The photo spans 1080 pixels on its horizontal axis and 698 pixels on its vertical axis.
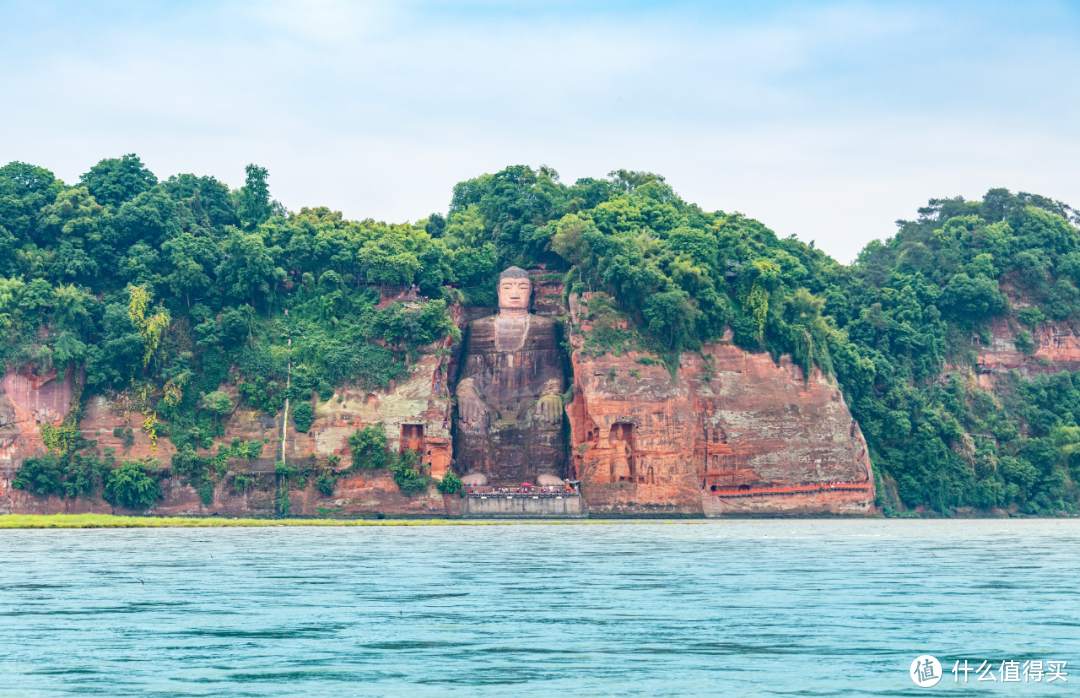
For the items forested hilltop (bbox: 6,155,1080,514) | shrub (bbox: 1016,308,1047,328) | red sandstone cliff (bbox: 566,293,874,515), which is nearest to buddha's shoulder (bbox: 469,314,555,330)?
forested hilltop (bbox: 6,155,1080,514)

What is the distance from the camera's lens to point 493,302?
302 feet

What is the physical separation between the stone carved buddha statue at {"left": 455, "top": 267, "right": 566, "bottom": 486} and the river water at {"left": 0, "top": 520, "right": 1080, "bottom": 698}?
122 ft

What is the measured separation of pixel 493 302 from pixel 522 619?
66.7 metres

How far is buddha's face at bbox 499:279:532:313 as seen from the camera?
89.3 meters

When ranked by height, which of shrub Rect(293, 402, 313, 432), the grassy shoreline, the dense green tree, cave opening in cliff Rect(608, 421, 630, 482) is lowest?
the grassy shoreline

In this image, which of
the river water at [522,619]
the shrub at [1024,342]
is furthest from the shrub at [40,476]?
the shrub at [1024,342]

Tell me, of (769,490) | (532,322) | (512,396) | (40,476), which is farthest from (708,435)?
(40,476)

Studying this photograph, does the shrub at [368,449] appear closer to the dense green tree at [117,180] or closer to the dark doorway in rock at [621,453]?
the dark doorway in rock at [621,453]

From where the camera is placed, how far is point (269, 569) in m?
38.1

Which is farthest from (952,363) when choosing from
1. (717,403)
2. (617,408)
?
(617,408)

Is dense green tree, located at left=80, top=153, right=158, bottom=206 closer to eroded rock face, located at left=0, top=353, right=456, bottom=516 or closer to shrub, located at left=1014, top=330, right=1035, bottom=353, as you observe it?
eroded rock face, located at left=0, top=353, right=456, bottom=516

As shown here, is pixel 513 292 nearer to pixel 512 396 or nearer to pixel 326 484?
pixel 512 396

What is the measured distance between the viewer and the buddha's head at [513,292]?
89.3 metres

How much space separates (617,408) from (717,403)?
7.92m
